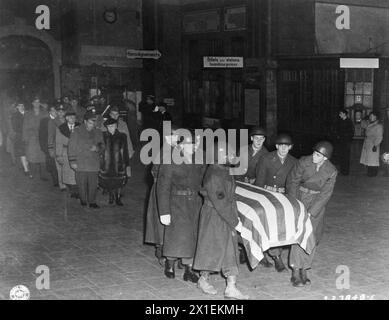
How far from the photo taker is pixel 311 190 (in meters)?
6.80

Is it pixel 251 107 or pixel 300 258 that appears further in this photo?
pixel 251 107

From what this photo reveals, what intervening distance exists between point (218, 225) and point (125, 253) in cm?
234

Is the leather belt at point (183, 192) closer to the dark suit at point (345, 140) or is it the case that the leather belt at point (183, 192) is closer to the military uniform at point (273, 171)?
the military uniform at point (273, 171)

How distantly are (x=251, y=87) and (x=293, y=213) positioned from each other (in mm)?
13056

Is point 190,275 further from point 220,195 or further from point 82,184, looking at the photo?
point 82,184

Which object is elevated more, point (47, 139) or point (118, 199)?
point (47, 139)

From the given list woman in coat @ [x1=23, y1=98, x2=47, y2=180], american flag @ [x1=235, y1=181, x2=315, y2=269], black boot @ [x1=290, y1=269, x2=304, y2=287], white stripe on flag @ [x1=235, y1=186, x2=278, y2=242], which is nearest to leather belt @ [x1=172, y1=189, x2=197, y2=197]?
american flag @ [x1=235, y1=181, x2=315, y2=269]

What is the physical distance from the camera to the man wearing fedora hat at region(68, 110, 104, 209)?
10969 mm

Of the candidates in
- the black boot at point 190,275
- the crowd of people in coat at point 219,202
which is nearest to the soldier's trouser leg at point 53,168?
the crowd of people in coat at point 219,202

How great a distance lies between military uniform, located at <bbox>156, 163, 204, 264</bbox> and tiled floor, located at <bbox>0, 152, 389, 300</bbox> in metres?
0.44

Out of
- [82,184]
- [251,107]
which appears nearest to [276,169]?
[82,184]

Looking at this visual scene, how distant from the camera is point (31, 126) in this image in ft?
47.1
